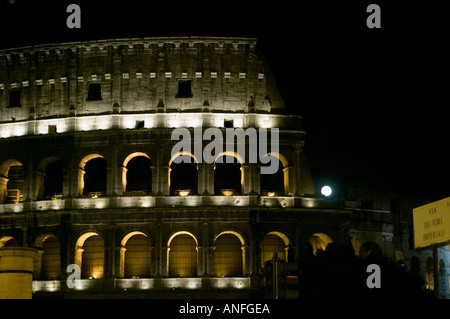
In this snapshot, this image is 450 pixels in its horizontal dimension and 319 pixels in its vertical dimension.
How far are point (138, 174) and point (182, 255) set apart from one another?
6.08 meters

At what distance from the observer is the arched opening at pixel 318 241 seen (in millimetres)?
39822

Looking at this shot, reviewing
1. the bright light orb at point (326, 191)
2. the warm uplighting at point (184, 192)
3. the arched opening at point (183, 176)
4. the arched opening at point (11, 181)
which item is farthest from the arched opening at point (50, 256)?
the bright light orb at point (326, 191)

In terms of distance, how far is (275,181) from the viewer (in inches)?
1678

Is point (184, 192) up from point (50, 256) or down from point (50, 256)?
up

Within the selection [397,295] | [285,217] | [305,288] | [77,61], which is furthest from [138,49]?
[397,295]

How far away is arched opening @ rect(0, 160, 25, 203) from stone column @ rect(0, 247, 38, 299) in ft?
66.3

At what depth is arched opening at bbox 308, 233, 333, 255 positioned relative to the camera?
39822mm

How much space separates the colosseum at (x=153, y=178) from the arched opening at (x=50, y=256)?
0.08 m

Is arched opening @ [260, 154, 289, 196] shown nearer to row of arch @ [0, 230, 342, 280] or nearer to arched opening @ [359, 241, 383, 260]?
row of arch @ [0, 230, 342, 280]

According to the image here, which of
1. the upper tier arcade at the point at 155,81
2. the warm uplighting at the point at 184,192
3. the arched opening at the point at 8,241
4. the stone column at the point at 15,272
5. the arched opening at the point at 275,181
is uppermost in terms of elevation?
the upper tier arcade at the point at 155,81

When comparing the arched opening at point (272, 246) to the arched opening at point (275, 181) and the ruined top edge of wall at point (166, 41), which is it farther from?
the ruined top edge of wall at point (166, 41)

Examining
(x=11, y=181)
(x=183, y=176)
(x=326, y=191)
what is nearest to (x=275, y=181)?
(x=326, y=191)

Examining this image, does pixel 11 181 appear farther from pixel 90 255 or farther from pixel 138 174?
pixel 138 174

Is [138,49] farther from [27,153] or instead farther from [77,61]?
[27,153]
